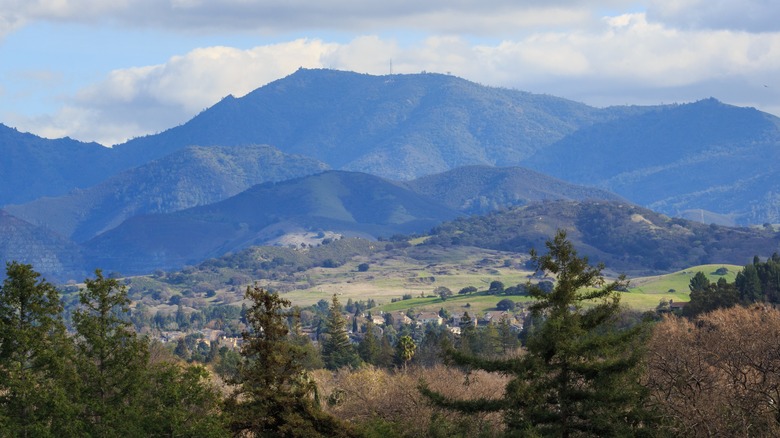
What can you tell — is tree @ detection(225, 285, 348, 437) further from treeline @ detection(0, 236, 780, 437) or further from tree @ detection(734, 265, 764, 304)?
tree @ detection(734, 265, 764, 304)

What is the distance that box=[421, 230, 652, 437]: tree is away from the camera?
51.8 metres

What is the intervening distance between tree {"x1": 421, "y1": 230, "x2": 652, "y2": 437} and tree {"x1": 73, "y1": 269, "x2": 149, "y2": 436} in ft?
57.0

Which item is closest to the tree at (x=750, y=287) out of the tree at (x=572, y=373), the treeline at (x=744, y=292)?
the treeline at (x=744, y=292)

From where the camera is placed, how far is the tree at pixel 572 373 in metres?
51.8

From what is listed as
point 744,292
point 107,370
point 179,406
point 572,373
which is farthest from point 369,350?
point 572,373

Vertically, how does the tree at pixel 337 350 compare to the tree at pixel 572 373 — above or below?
below

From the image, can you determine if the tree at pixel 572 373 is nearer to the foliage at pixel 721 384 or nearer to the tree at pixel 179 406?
the foliage at pixel 721 384

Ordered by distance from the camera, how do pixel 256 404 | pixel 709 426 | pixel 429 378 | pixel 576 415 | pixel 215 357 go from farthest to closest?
pixel 215 357
pixel 429 378
pixel 256 404
pixel 576 415
pixel 709 426

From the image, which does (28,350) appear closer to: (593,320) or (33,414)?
(33,414)

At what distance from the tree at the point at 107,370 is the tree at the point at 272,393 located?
186 inches

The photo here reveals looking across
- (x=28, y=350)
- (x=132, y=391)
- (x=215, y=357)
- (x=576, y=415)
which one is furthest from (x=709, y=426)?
(x=215, y=357)

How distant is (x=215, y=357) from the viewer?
185 m

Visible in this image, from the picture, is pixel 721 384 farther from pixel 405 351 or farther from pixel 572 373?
pixel 405 351

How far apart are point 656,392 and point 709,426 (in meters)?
7.46
